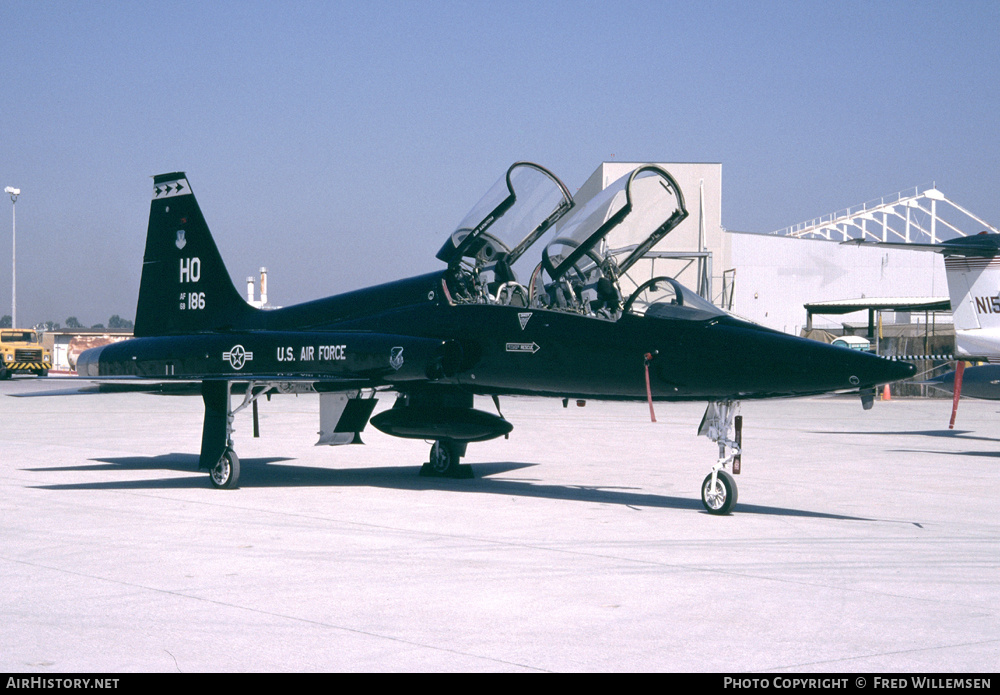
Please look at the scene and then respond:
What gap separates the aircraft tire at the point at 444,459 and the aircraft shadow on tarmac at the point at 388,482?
19 centimetres

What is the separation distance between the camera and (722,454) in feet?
31.3

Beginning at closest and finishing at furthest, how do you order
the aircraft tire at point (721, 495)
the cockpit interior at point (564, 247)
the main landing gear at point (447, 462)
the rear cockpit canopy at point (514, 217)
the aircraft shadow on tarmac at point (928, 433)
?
the aircraft tire at point (721, 495), the cockpit interior at point (564, 247), the rear cockpit canopy at point (514, 217), the main landing gear at point (447, 462), the aircraft shadow on tarmac at point (928, 433)

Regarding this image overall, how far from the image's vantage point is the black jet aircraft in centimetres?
937

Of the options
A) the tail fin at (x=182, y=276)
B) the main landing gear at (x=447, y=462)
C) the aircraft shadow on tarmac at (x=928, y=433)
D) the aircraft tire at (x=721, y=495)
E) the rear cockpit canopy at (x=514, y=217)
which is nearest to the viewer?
the aircraft tire at (x=721, y=495)

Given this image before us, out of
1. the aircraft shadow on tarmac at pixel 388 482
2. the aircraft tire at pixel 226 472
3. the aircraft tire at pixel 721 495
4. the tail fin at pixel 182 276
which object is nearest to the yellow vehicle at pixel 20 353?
the tail fin at pixel 182 276

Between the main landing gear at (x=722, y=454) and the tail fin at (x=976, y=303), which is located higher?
the tail fin at (x=976, y=303)

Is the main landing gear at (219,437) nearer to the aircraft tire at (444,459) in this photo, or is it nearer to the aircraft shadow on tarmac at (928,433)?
the aircraft tire at (444,459)

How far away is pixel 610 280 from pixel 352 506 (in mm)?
3546

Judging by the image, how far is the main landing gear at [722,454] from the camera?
929cm

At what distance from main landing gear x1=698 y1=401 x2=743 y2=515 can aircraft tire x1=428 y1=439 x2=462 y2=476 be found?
12.9 ft

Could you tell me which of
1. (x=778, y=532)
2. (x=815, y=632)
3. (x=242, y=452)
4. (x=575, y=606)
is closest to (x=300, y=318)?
(x=242, y=452)

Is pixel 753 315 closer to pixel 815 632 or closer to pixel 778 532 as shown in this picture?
pixel 778 532

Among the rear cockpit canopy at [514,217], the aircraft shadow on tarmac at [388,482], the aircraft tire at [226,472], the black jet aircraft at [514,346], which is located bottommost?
the aircraft shadow on tarmac at [388,482]

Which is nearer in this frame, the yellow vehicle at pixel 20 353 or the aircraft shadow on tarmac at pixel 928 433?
the aircraft shadow on tarmac at pixel 928 433
